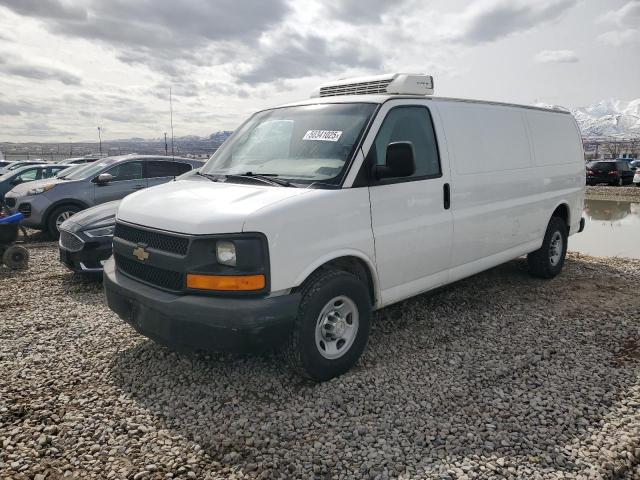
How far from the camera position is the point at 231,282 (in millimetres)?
3152

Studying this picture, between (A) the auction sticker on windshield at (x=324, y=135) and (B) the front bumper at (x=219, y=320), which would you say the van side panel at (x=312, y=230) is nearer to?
(B) the front bumper at (x=219, y=320)

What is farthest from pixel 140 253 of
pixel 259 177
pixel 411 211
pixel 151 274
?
pixel 411 211

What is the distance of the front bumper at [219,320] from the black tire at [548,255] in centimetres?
444

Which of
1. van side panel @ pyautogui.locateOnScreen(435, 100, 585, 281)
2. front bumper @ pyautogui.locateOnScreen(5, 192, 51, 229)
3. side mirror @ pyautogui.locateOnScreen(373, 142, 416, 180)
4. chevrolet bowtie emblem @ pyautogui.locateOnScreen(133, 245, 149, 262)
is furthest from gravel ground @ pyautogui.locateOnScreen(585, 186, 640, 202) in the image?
chevrolet bowtie emblem @ pyautogui.locateOnScreen(133, 245, 149, 262)

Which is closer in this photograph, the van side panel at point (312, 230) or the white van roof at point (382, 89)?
the van side panel at point (312, 230)

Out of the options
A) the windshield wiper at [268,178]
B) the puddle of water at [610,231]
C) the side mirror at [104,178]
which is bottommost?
the puddle of water at [610,231]

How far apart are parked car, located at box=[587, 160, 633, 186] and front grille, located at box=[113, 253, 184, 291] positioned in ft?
89.6

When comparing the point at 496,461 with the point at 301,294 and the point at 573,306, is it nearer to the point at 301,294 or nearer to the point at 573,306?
the point at 301,294

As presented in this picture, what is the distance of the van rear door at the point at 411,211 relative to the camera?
12.7 feet

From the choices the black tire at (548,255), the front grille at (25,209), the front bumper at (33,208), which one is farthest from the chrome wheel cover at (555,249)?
the front grille at (25,209)

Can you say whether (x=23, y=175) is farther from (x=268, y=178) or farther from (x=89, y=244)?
(x=268, y=178)

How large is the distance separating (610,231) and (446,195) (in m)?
11.7

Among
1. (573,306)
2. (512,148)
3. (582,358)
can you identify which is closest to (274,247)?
(582,358)

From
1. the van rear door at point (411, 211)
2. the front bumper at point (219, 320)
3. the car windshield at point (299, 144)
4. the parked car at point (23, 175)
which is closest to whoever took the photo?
the front bumper at point (219, 320)
